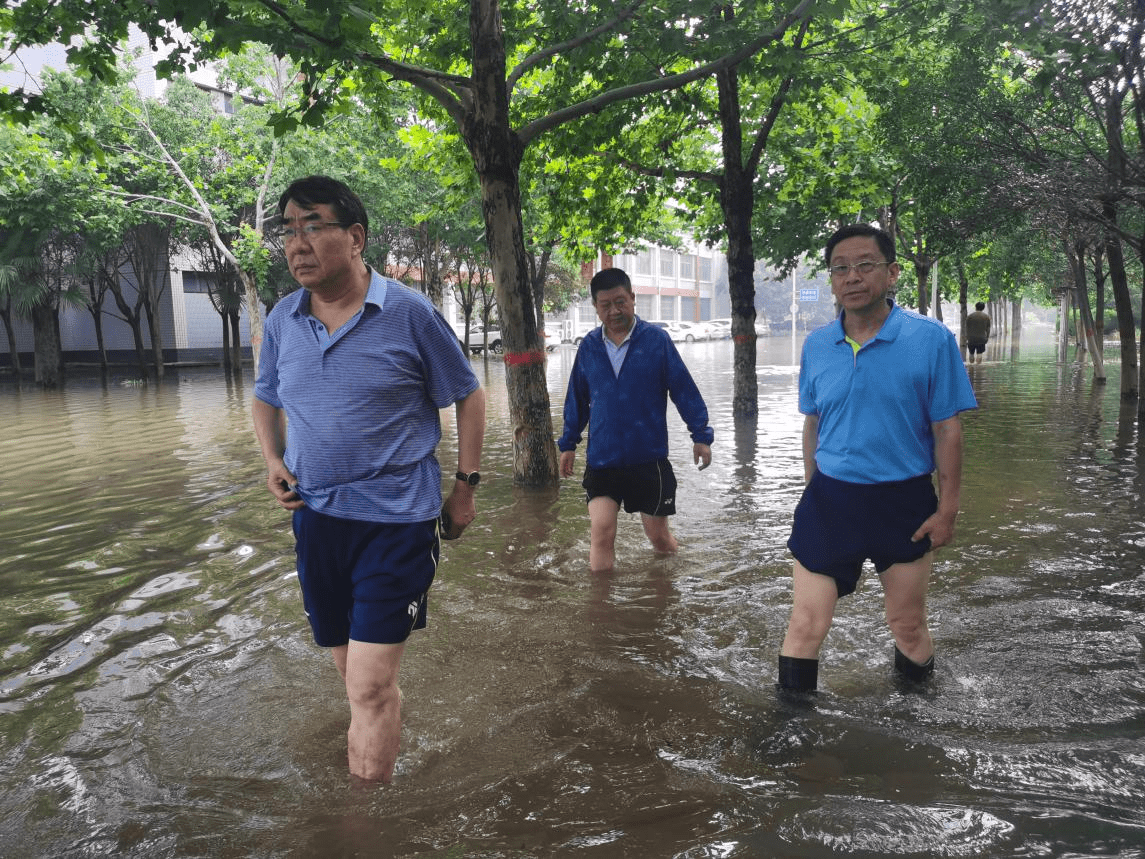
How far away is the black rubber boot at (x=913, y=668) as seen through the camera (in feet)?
13.4

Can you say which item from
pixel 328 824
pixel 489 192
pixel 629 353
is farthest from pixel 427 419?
pixel 489 192

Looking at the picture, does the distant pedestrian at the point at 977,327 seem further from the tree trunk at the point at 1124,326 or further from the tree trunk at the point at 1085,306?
the tree trunk at the point at 1124,326

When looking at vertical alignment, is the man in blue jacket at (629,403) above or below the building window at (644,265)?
below

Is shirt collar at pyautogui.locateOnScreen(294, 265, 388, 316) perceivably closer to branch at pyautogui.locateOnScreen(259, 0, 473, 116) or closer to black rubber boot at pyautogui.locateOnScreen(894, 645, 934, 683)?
black rubber boot at pyautogui.locateOnScreen(894, 645, 934, 683)

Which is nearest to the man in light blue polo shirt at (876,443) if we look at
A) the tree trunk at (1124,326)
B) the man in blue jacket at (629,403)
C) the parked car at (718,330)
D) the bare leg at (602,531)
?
the man in blue jacket at (629,403)

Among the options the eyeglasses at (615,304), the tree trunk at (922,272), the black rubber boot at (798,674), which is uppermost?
the tree trunk at (922,272)

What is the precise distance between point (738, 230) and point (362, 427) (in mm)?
13083

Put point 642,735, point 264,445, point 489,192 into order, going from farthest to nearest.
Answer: point 489,192 → point 642,735 → point 264,445

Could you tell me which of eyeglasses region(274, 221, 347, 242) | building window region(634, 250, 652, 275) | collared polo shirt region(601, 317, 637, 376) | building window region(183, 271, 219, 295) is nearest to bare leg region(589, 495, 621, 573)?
collared polo shirt region(601, 317, 637, 376)

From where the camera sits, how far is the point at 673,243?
29328 mm

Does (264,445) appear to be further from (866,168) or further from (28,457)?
(866,168)

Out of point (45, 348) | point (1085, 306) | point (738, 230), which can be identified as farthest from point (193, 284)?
point (1085, 306)

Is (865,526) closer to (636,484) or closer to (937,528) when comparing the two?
(937,528)

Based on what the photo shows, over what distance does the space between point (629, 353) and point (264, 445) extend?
8.65 ft
